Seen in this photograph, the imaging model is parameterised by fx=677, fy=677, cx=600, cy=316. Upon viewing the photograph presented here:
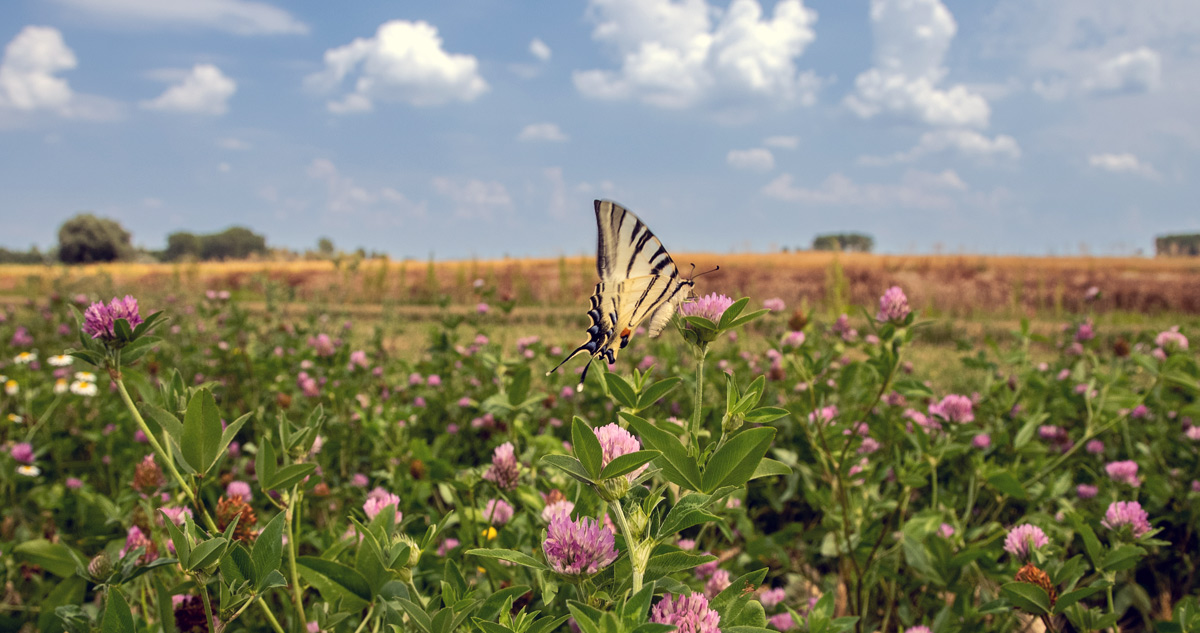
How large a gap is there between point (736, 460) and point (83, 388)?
373cm

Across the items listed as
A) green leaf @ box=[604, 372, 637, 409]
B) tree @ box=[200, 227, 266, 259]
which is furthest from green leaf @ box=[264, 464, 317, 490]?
tree @ box=[200, 227, 266, 259]

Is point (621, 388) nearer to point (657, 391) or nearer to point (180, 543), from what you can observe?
A: point (657, 391)

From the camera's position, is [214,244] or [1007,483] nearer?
[1007,483]

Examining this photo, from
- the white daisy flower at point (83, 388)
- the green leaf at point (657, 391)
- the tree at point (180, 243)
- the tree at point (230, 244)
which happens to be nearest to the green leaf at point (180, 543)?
the green leaf at point (657, 391)

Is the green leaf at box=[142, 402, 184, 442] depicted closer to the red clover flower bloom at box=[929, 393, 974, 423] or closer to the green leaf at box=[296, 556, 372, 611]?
the green leaf at box=[296, 556, 372, 611]

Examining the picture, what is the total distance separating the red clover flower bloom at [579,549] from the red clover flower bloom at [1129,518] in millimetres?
969

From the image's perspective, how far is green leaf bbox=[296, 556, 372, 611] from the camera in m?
0.84

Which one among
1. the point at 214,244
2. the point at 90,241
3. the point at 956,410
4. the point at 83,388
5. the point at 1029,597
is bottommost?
the point at 83,388

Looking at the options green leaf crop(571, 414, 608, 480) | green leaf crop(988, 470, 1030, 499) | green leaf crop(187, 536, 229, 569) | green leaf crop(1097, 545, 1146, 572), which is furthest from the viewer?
green leaf crop(988, 470, 1030, 499)

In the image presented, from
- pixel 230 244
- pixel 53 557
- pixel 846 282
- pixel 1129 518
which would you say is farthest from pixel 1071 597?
pixel 230 244

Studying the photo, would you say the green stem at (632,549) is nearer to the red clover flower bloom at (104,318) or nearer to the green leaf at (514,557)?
the green leaf at (514,557)

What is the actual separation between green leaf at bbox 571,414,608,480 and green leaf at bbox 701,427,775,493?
115 millimetres

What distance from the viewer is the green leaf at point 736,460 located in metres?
0.59

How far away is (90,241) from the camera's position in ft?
128
